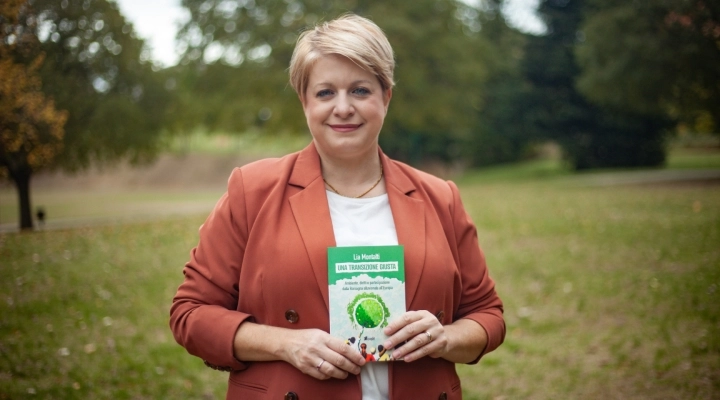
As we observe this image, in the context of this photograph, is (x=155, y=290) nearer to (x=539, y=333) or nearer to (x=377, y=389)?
(x=539, y=333)

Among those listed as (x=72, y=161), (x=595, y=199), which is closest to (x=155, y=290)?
(x=72, y=161)

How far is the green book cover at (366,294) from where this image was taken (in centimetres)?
212

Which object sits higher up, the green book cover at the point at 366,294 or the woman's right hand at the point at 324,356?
the green book cover at the point at 366,294

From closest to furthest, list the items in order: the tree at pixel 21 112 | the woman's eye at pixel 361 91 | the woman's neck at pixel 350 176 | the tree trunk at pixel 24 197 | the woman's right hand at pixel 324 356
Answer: the woman's right hand at pixel 324 356 → the woman's eye at pixel 361 91 → the woman's neck at pixel 350 176 → the tree at pixel 21 112 → the tree trunk at pixel 24 197

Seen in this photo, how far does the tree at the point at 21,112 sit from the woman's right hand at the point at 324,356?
549 cm

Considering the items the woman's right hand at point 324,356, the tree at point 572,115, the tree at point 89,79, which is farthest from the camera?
the tree at point 572,115

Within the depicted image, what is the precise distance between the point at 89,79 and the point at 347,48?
10.1 meters

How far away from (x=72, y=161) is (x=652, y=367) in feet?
31.1

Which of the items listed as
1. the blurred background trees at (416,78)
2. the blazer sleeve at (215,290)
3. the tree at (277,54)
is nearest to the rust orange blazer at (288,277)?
the blazer sleeve at (215,290)

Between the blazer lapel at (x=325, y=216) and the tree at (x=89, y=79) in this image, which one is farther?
the tree at (x=89, y=79)

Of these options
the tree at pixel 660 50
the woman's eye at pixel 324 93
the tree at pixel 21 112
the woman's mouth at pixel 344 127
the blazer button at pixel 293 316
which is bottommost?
the blazer button at pixel 293 316

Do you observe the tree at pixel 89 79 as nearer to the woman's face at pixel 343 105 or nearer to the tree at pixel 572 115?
the woman's face at pixel 343 105

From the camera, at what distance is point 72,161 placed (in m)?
10.6

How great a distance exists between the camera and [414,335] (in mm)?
2123
